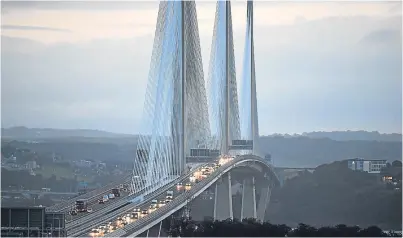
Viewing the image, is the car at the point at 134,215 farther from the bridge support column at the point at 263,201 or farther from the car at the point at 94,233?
the bridge support column at the point at 263,201

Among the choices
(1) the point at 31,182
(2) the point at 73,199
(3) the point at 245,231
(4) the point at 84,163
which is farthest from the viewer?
(4) the point at 84,163

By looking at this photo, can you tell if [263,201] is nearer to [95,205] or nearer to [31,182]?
[31,182]

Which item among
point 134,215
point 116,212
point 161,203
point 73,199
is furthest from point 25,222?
point 73,199

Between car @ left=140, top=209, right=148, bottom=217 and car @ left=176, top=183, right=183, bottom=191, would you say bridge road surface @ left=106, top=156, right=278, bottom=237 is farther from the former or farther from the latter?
car @ left=176, top=183, right=183, bottom=191

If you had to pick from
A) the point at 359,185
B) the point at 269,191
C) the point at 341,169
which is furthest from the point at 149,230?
the point at 341,169

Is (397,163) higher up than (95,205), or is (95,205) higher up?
(397,163)

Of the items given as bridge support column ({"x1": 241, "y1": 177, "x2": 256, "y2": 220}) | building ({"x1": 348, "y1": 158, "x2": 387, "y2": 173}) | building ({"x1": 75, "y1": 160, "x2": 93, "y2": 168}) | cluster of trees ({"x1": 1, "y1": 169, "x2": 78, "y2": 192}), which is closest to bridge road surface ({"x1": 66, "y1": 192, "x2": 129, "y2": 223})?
bridge support column ({"x1": 241, "y1": 177, "x2": 256, "y2": 220})

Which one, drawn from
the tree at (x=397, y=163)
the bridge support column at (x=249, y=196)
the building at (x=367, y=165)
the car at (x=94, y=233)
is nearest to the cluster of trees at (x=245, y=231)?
the car at (x=94, y=233)
